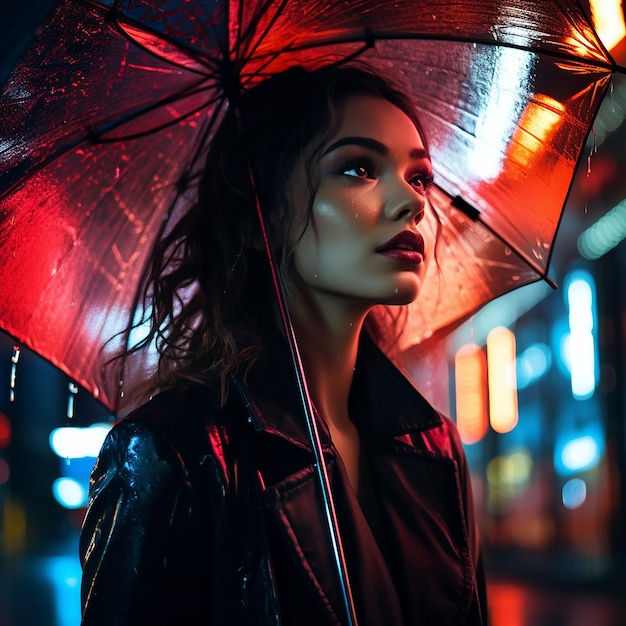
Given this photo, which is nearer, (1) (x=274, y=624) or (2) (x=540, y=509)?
(1) (x=274, y=624)

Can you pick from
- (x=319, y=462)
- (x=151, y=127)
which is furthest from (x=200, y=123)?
(x=319, y=462)

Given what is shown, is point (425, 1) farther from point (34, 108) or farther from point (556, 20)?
point (34, 108)

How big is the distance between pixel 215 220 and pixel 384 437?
0.77 m

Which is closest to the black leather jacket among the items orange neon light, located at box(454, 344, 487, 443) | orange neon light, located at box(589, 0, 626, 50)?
orange neon light, located at box(589, 0, 626, 50)

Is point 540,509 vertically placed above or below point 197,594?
above

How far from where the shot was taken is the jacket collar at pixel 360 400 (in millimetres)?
2037

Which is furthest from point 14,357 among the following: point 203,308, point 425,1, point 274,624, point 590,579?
point 590,579

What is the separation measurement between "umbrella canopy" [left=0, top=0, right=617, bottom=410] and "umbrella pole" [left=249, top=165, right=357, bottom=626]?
41cm

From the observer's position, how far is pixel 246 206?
93.2 inches

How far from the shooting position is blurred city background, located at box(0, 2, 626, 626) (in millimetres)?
14266

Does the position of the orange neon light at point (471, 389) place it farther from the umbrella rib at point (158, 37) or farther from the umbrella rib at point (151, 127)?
the umbrella rib at point (158, 37)

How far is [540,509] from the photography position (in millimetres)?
36531

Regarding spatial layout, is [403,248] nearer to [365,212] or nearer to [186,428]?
[365,212]

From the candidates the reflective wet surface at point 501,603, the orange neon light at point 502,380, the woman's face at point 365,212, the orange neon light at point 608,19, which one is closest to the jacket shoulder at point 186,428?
the woman's face at point 365,212
